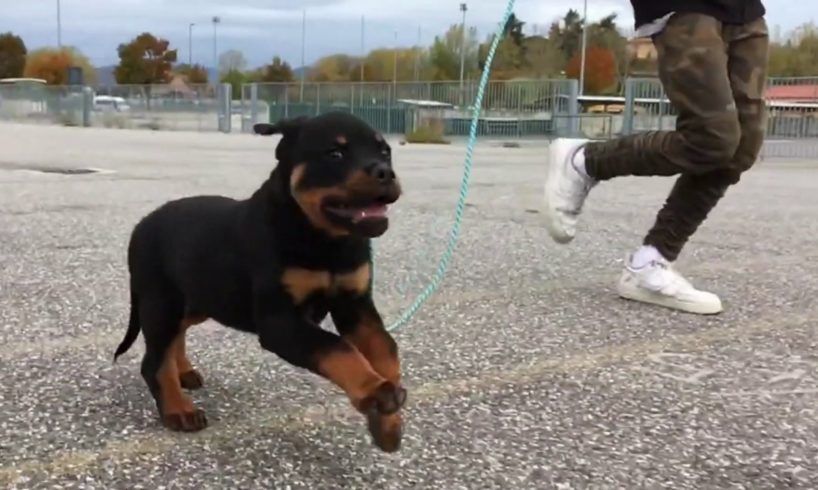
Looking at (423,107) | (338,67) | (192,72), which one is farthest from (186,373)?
(192,72)

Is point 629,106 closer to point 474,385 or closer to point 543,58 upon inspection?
point 474,385

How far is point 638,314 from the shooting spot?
3541mm

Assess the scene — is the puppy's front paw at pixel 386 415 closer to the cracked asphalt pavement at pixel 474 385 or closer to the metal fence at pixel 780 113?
the cracked asphalt pavement at pixel 474 385

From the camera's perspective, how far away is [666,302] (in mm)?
3637

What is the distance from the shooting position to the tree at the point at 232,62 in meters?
84.1

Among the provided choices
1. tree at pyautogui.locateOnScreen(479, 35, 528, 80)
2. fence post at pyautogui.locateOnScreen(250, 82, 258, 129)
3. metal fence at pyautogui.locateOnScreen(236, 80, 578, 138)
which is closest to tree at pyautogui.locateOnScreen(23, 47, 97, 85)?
tree at pyautogui.locateOnScreen(479, 35, 528, 80)

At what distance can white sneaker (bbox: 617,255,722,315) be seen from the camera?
3548 millimetres

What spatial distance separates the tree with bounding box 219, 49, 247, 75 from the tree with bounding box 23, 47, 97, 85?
10945 mm

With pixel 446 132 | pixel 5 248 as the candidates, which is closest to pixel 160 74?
pixel 446 132

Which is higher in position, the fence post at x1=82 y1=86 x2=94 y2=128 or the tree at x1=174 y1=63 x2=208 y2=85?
the tree at x1=174 y1=63 x2=208 y2=85

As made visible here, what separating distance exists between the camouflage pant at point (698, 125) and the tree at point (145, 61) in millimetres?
78526

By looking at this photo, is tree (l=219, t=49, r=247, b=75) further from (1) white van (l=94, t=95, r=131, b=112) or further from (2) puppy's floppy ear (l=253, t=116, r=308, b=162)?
(2) puppy's floppy ear (l=253, t=116, r=308, b=162)

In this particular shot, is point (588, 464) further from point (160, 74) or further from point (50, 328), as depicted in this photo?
point (160, 74)

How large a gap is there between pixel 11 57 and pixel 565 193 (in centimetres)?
8473
